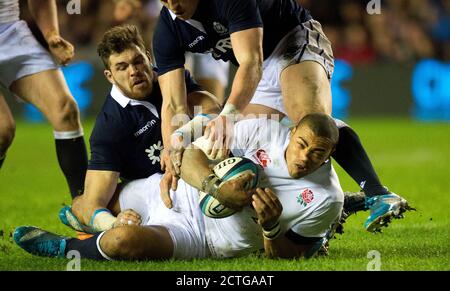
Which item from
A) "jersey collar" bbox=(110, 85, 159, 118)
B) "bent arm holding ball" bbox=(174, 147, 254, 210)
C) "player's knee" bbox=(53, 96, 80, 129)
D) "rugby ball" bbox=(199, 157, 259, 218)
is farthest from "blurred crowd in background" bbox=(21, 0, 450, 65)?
"rugby ball" bbox=(199, 157, 259, 218)

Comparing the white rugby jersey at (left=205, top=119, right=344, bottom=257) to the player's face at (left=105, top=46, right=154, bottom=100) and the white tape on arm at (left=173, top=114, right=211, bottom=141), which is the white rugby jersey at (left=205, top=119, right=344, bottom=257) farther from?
the player's face at (left=105, top=46, right=154, bottom=100)

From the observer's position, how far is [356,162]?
5859mm

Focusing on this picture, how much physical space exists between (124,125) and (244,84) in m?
1.23

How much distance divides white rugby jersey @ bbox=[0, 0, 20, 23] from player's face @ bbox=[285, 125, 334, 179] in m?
3.13

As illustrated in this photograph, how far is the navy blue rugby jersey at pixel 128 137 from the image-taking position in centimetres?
620

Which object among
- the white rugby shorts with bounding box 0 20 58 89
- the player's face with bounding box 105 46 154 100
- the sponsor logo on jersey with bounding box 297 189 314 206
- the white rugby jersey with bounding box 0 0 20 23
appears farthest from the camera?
the white rugby jersey with bounding box 0 0 20 23

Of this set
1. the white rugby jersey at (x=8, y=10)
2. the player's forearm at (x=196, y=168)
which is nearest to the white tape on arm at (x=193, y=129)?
the player's forearm at (x=196, y=168)

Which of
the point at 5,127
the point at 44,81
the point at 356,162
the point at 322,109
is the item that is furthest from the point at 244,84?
the point at 5,127

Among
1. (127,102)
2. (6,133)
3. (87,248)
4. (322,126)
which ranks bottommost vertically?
(6,133)

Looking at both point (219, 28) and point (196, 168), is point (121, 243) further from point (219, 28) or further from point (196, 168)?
point (219, 28)

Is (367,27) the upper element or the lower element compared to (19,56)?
lower

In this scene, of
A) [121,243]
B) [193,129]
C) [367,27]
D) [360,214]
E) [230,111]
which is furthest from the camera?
[367,27]

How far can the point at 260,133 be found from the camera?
5.34m

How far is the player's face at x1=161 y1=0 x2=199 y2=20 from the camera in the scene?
5.68 metres
